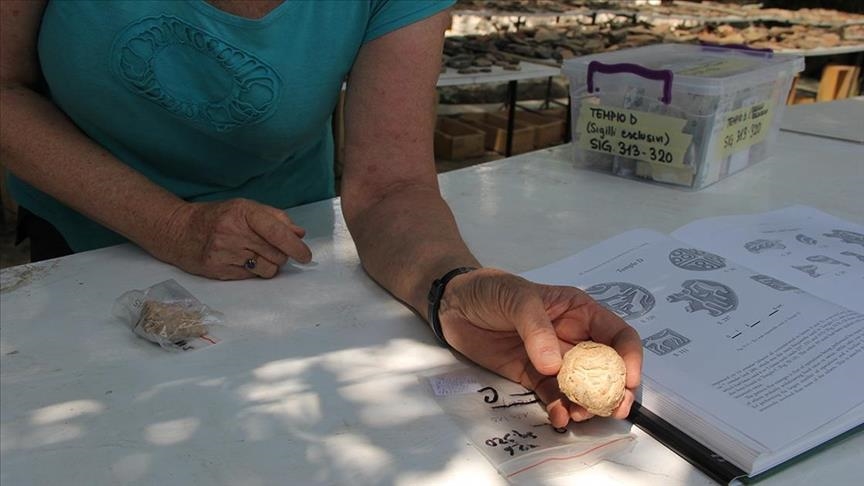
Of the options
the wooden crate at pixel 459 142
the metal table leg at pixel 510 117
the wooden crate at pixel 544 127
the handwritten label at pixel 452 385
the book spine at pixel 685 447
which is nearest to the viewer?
the book spine at pixel 685 447

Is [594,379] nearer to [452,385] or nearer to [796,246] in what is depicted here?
[452,385]

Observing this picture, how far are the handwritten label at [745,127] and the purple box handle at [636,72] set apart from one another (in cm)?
15

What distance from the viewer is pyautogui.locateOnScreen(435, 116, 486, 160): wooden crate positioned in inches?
193

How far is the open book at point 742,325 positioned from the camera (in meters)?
0.80

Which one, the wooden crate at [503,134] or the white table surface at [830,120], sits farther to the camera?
the wooden crate at [503,134]

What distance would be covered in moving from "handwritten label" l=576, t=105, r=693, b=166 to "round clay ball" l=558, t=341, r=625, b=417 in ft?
2.98

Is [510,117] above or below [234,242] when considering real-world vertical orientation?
below

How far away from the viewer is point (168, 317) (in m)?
1.01

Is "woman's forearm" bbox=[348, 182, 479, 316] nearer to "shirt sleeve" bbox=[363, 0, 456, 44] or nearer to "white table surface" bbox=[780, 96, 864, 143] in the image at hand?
"shirt sleeve" bbox=[363, 0, 456, 44]

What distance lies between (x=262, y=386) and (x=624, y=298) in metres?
0.54

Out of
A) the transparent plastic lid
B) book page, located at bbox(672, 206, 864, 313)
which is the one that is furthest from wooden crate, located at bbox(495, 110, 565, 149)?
book page, located at bbox(672, 206, 864, 313)

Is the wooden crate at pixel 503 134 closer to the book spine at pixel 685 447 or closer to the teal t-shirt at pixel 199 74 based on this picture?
the teal t-shirt at pixel 199 74

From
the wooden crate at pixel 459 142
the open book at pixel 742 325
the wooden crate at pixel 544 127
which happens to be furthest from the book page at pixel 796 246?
the wooden crate at pixel 544 127

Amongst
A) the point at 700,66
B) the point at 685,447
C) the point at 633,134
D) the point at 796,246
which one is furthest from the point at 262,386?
the point at 700,66
